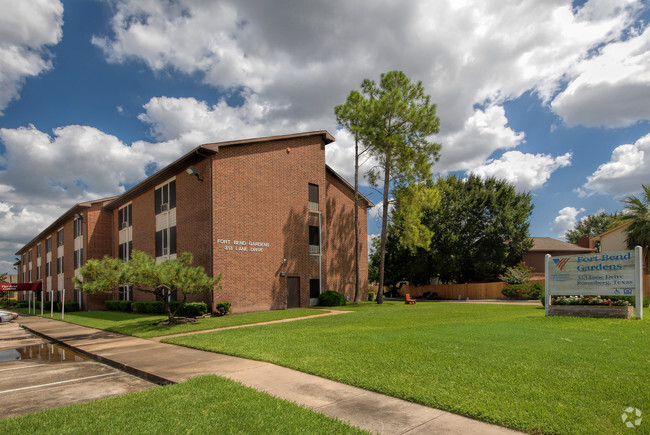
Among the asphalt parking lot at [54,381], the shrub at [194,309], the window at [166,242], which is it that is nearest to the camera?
the asphalt parking lot at [54,381]

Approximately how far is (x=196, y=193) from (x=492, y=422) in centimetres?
2084

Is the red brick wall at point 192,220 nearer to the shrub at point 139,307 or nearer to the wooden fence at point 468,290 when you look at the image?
the shrub at point 139,307

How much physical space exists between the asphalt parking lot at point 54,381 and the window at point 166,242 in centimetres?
1330

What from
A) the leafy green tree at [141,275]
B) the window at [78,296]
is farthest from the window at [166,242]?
the window at [78,296]

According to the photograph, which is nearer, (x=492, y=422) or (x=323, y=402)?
(x=492, y=422)

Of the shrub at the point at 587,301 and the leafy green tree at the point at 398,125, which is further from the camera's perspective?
the leafy green tree at the point at 398,125

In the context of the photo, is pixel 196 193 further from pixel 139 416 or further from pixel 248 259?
pixel 139 416

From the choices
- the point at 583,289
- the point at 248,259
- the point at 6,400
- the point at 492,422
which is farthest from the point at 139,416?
the point at 248,259

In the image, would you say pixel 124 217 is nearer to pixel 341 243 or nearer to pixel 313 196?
pixel 313 196

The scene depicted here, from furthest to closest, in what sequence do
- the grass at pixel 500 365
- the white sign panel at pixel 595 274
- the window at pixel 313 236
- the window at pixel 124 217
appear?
1. the window at pixel 124 217
2. the window at pixel 313 236
3. the white sign panel at pixel 595 274
4. the grass at pixel 500 365

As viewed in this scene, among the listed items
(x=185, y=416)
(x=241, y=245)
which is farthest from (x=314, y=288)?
(x=185, y=416)

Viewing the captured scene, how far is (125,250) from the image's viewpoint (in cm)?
3259

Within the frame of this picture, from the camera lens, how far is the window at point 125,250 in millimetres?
31638

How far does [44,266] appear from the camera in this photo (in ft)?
165
